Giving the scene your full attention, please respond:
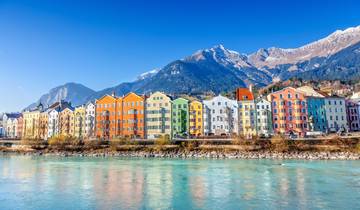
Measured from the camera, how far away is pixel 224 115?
294ft

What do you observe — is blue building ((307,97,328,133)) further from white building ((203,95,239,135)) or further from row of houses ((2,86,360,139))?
white building ((203,95,239,135))

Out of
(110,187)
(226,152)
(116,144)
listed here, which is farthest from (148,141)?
(110,187)

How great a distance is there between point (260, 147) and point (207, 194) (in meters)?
44.9

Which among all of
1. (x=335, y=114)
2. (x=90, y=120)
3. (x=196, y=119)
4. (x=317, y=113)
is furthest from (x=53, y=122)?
(x=335, y=114)

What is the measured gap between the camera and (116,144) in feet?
256

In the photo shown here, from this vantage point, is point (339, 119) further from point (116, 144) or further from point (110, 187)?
point (110, 187)

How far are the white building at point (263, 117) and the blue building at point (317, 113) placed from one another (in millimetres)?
11612

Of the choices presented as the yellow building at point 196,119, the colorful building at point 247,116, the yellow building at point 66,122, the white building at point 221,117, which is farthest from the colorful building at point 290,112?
the yellow building at point 66,122

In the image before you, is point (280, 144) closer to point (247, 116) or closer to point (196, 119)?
point (247, 116)

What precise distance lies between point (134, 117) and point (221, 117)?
88.0ft

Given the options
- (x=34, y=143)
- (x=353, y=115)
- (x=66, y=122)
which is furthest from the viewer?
(x=66, y=122)

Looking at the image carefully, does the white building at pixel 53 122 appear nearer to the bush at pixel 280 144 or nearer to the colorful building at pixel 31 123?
the colorful building at pixel 31 123

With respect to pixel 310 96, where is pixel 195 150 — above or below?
below

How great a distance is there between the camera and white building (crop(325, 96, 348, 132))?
3445 inches
